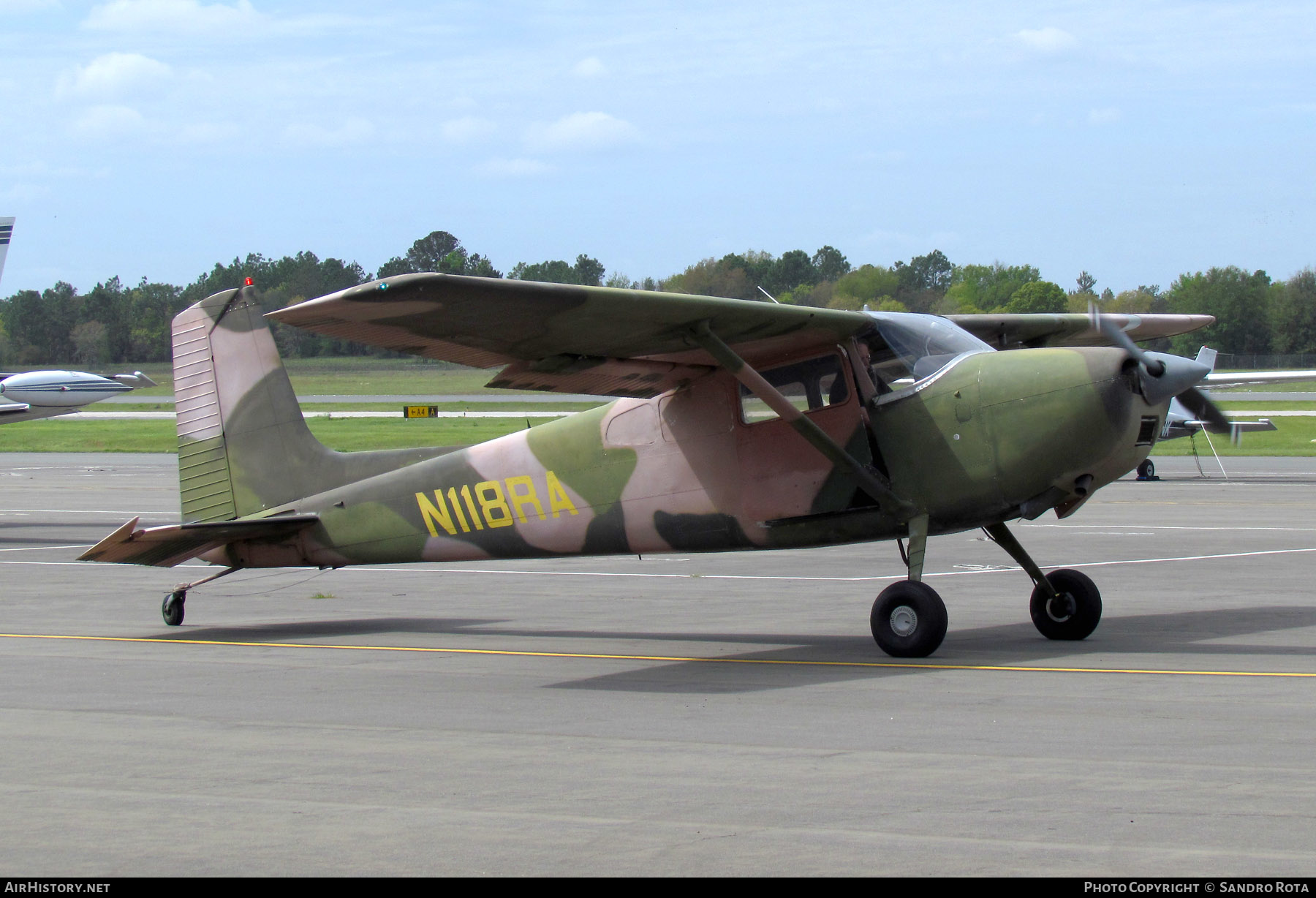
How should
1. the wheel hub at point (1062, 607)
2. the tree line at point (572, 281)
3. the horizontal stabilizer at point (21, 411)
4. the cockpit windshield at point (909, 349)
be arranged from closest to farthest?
the cockpit windshield at point (909, 349) → the wheel hub at point (1062, 607) → the horizontal stabilizer at point (21, 411) → the tree line at point (572, 281)

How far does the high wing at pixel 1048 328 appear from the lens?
1330cm

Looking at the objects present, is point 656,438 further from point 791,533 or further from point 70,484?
point 70,484

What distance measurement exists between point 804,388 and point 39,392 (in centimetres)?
2122

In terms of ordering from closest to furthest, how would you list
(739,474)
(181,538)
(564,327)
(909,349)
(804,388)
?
(564,327), (909,349), (804,388), (739,474), (181,538)

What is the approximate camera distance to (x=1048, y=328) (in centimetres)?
1357

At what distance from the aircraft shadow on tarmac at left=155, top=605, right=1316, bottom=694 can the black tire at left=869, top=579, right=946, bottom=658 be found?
0.45 ft

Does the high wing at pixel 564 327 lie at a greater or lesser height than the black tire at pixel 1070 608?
greater

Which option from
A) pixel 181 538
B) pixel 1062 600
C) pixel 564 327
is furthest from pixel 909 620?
pixel 181 538

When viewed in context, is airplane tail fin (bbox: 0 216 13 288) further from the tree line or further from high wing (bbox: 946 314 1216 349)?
the tree line

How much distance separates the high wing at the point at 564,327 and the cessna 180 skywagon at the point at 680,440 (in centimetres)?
2

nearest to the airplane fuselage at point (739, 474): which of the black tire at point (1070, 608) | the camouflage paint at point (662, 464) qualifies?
the camouflage paint at point (662, 464)

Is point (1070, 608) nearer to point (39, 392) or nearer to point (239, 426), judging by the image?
point (239, 426)

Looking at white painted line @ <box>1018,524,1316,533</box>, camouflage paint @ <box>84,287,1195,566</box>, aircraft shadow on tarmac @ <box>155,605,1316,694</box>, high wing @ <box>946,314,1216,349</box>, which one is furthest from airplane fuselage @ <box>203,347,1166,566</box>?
white painted line @ <box>1018,524,1316,533</box>

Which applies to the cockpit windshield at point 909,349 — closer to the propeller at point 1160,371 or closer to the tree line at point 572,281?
the propeller at point 1160,371
